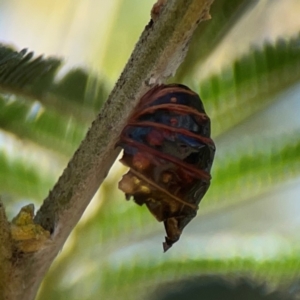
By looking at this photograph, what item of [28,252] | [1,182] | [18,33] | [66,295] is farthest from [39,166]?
[18,33]

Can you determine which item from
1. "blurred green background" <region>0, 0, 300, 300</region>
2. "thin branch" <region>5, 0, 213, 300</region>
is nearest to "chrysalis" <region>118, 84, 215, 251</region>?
"thin branch" <region>5, 0, 213, 300</region>

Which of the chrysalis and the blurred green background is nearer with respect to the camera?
the chrysalis

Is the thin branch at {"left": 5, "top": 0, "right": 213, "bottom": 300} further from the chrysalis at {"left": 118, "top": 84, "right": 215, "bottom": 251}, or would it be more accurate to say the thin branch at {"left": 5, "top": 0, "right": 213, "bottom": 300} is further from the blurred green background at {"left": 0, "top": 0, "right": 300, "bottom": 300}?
the blurred green background at {"left": 0, "top": 0, "right": 300, "bottom": 300}

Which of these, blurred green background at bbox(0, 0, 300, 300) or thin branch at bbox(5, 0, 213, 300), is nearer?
thin branch at bbox(5, 0, 213, 300)

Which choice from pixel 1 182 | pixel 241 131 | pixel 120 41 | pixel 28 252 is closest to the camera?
pixel 28 252

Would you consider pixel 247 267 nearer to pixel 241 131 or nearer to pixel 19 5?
pixel 241 131

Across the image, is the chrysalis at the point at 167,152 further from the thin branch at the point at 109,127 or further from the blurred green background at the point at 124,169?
the blurred green background at the point at 124,169

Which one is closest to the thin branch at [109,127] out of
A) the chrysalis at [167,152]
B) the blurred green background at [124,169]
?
the chrysalis at [167,152]

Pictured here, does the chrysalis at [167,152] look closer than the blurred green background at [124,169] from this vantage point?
Yes
